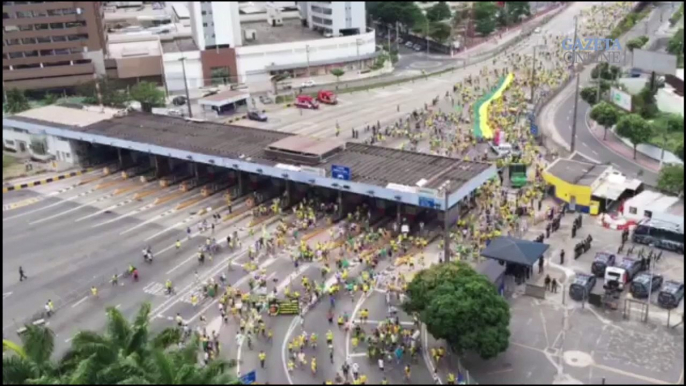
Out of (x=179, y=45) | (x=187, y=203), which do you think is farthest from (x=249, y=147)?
(x=179, y=45)

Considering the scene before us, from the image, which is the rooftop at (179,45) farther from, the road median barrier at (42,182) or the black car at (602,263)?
the black car at (602,263)

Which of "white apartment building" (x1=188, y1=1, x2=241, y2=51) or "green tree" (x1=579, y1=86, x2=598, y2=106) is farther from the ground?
"white apartment building" (x1=188, y1=1, x2=241, y2=51)

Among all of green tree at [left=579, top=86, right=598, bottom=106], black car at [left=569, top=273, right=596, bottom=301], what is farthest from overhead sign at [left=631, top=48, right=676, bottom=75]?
black car at [left=569, top=273, right=596, bottom=301]

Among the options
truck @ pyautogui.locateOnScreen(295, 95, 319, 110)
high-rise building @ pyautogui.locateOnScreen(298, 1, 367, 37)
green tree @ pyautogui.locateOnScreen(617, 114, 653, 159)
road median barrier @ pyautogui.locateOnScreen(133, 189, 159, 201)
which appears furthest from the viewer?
high-rise building @ pyautogui.locateOnScreen(298, 1, 367, 37)

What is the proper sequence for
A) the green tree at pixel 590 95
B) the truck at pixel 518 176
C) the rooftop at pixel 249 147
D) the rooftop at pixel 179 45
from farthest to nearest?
the rooftop at pixel 179 45
the green tree at pixel 590 95
the truck at pixel 518 176
the rooftop at pixel 249 147

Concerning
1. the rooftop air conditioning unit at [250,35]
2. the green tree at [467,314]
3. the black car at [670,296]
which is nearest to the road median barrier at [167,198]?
the green tree at [467,314]

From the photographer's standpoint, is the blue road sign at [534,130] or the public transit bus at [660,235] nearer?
the public transit bus at [660,235]

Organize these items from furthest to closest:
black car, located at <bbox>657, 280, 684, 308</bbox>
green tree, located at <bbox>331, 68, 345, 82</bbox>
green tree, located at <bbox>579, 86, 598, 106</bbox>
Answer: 1. green tree, located at <bbox>331, 68, 345, 82</bbox>
2. green tree, located at <bbox>579, 86, 598, 106</bbox>
3. black car, located at <bbox>657, 280, 684, 308</bbox>

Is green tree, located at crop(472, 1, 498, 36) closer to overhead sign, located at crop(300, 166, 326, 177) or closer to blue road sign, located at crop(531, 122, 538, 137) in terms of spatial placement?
blue road sign, located at crop(531, 122, 538, 137)

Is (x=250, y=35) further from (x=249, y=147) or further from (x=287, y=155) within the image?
(x=287, y=155)
